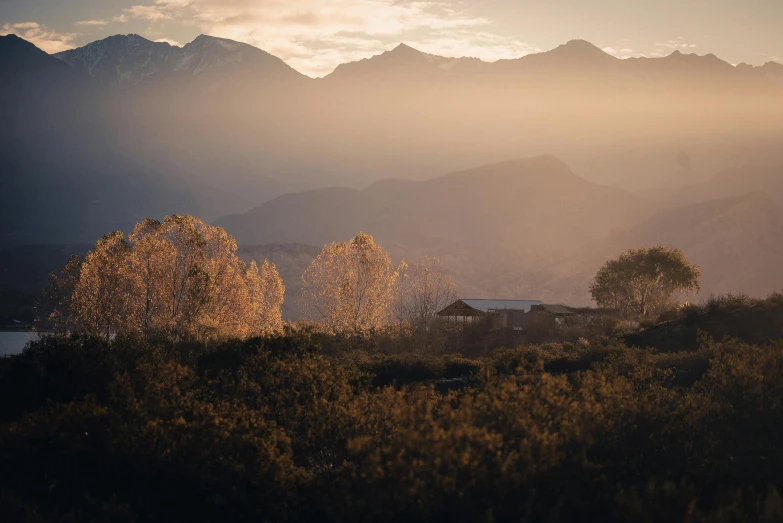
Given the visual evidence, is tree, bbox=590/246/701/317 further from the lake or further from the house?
the lake

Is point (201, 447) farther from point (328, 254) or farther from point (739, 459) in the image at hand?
point (328, 254)

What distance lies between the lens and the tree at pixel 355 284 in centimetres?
4775

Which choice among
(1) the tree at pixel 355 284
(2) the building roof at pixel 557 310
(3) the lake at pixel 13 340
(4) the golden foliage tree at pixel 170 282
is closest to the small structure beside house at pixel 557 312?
(2) the building roof at pixel 557 310

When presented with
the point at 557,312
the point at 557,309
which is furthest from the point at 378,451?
the point at 557,309

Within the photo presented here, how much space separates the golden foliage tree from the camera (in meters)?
41.0

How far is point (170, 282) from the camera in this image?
44.0 meters

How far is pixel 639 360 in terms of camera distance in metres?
25.6

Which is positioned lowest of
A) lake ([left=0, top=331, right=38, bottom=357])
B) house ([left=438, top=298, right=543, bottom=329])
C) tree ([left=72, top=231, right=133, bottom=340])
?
lake ([left=0, top=331, right=38, bottom=357])

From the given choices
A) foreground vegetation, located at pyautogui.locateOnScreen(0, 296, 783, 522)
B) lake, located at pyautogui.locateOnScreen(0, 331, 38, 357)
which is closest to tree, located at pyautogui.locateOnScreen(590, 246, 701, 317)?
foreground vegetation, located at pyautogui.locateOnScreen(0, 296, 783, 522)

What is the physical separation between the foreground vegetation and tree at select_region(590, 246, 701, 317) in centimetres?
5767

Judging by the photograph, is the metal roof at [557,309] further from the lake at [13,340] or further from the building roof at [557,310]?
the lake at [13,340]

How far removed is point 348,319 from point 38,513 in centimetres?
3601

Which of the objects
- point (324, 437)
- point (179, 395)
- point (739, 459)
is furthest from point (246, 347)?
point (739, 459)

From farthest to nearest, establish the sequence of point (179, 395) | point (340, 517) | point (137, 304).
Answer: point (137, 304), point (179, 395), point (340, 517)
